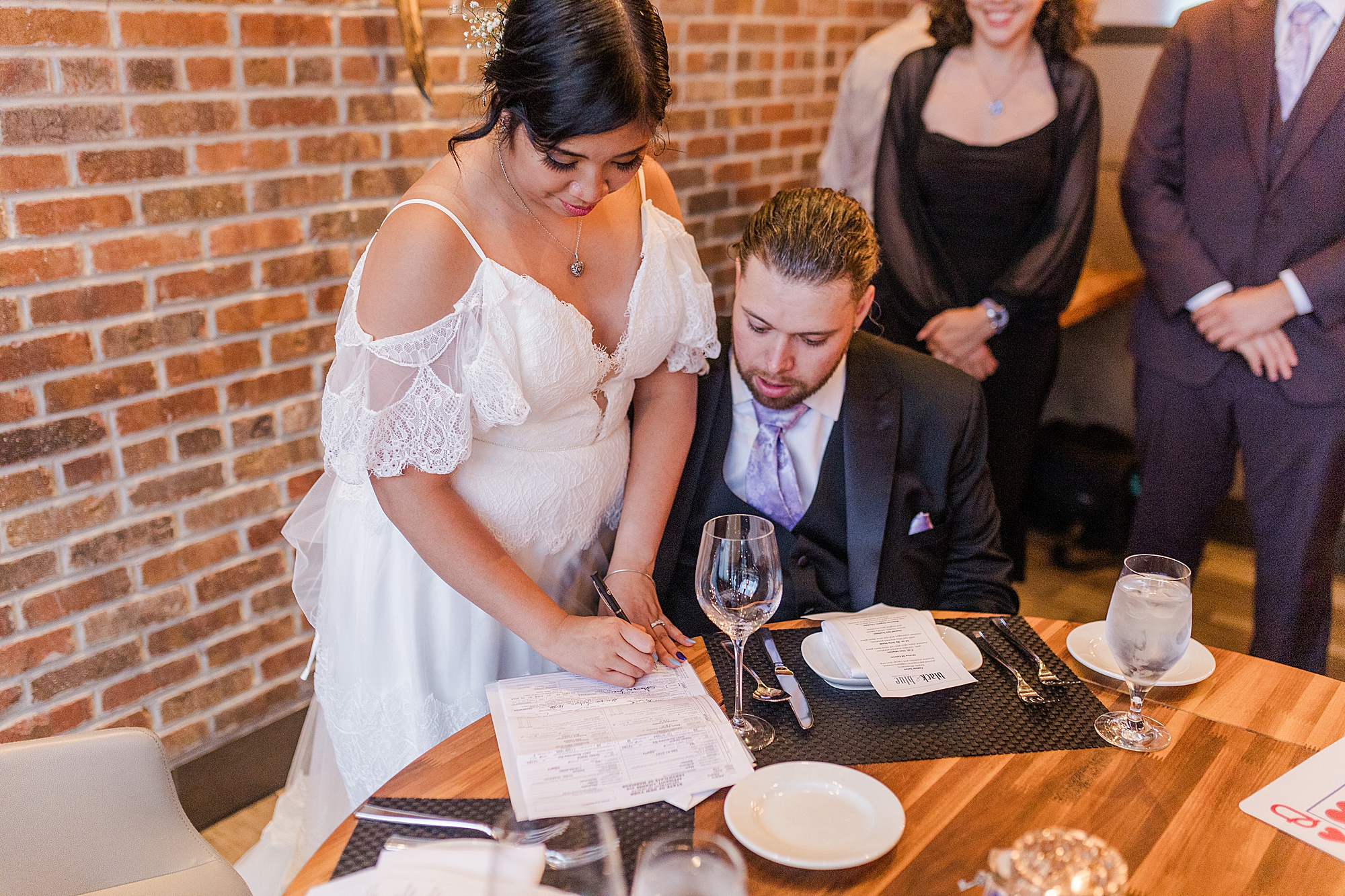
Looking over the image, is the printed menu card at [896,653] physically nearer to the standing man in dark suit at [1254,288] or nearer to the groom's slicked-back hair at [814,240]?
the groom's slicked-back hair at [814,240]

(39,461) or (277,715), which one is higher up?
(39,461)

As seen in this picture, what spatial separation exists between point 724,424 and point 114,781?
1.03 meters

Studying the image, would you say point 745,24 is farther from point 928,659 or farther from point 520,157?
point 928,659

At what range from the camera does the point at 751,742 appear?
119 cm

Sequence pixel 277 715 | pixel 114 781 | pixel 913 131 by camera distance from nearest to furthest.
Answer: pixel 114 781 → pixel 277 715 → pixel 913 131

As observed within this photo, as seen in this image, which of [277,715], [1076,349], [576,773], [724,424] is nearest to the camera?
[576,773]

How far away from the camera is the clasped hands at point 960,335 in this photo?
263cm

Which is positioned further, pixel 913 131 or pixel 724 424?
pixel 913 131

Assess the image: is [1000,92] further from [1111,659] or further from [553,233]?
[1111,659]

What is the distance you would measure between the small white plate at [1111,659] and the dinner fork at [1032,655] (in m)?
0.05

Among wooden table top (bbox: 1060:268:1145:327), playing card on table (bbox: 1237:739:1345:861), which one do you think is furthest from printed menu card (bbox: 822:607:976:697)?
wooden table top (bbox: 1060:268:1145:327)

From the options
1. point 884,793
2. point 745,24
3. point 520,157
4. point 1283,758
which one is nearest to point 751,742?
point 884,793

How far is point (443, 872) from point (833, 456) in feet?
3.52

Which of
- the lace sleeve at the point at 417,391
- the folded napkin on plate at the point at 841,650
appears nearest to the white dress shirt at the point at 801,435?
the folded napkin on plate at the point at 841,650
